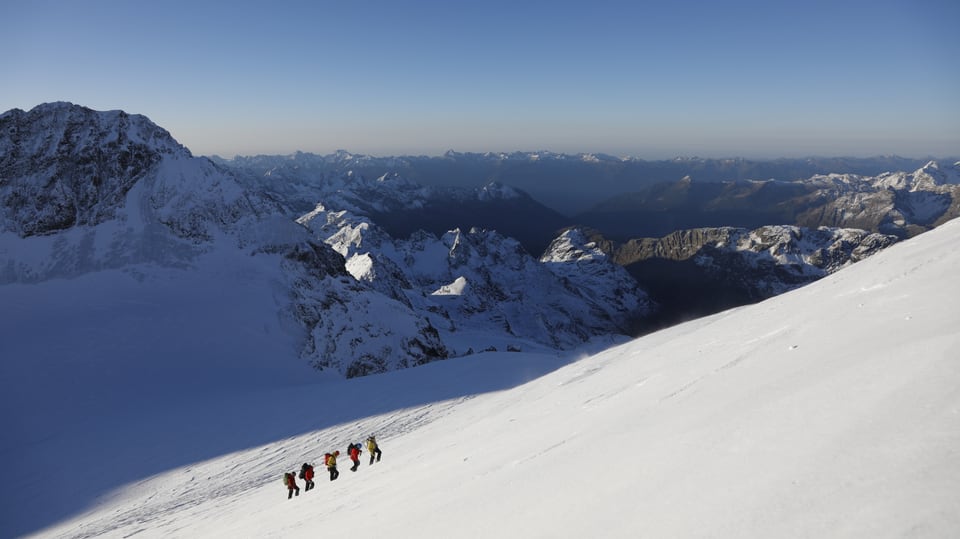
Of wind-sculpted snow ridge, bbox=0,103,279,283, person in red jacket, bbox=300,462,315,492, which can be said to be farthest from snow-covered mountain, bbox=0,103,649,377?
person in red jacket, bbox=300,462,315,492

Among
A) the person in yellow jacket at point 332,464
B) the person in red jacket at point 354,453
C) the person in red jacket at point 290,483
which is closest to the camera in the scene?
the person in red jacket at point 290,483

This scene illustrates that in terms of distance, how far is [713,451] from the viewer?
615 cm

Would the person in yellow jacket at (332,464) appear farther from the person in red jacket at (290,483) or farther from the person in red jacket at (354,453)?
the person in red jacket at (290,483)

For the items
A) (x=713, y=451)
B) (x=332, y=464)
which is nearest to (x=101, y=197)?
(x=332, y=464)

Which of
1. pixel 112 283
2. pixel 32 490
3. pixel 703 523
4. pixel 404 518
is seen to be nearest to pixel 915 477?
pixel 703 523

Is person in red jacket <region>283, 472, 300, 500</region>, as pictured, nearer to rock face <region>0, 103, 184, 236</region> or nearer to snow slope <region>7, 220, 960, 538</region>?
snow slope <region>7, 220, 960, 538</region>

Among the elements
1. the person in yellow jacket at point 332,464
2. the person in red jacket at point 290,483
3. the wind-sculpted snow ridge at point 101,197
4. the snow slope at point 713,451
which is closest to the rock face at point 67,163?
the wind-sculpted snow ridge at point 101,197

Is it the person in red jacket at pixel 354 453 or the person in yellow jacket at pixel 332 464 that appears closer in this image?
the person in yellow jacket at pixel 332 464

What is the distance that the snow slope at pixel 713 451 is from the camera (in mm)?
4609

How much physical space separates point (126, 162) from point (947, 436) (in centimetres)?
7351

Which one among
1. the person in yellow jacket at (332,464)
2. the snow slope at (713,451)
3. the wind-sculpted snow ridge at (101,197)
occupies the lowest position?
the person in yellow jacket at (332,464)

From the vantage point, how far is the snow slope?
4609mm

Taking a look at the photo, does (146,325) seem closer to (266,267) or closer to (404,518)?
(266,267)

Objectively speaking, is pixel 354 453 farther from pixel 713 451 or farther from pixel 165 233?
pixel 165 233
